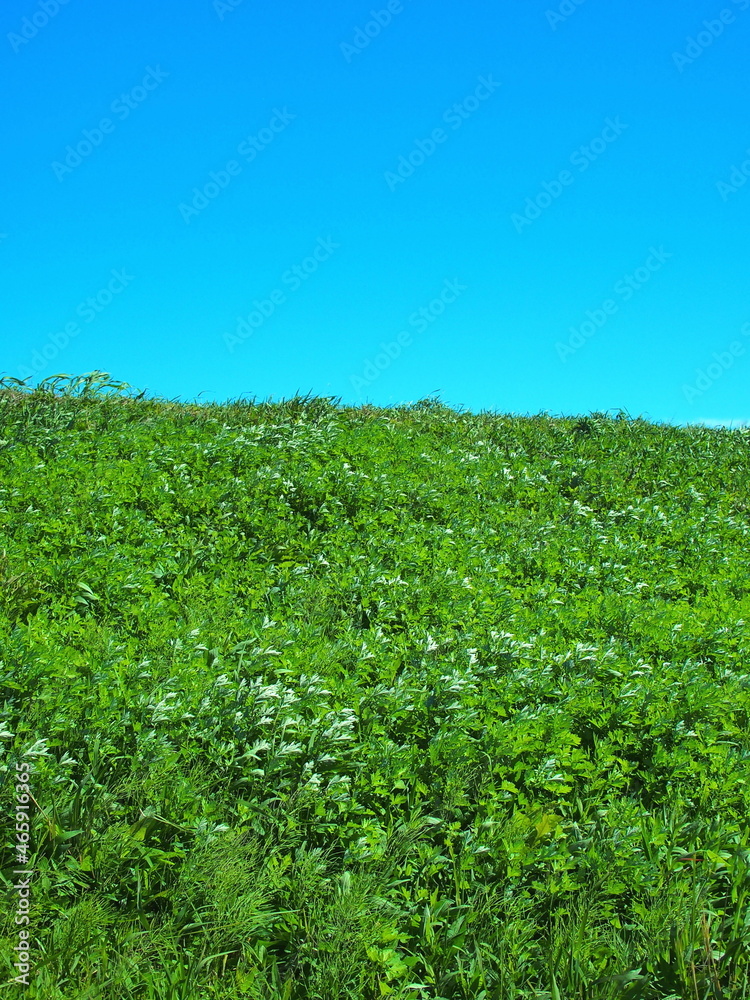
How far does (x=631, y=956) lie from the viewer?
4.09 metres

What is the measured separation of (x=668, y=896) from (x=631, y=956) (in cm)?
40

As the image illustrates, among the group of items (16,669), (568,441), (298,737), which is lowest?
(298,737)

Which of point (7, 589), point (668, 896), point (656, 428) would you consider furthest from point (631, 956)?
point (656, 428)

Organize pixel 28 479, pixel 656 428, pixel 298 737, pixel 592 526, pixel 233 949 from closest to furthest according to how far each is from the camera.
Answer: pixel 233 949
pixel 298 737
pixel 28 479
pixel 592 526
pixel 656 428

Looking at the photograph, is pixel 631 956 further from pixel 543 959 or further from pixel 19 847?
pixel 19 847

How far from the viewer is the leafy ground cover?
3.99m

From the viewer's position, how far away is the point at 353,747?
5062 millimetres

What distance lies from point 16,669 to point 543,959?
363 cm

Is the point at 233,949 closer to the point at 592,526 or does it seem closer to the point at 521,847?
the point at 521,847

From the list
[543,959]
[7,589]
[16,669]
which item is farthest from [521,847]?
[7,589]

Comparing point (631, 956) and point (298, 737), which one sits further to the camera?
point (298, 737)

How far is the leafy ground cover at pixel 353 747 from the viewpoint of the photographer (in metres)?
3.99

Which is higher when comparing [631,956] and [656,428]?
[656,428]

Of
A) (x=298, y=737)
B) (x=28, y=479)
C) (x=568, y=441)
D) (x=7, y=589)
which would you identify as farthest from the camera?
(x=568, y=441)
